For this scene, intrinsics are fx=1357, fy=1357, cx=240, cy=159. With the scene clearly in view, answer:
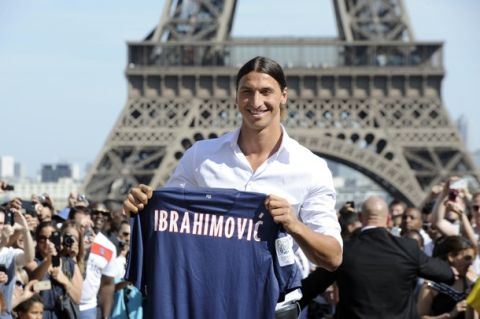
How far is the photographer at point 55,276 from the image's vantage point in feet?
33.4

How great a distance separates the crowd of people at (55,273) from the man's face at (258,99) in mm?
3970

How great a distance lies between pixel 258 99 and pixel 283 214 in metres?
0.51

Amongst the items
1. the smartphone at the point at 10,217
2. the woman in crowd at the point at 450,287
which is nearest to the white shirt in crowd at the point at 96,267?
the smartphone at the point at 10,217

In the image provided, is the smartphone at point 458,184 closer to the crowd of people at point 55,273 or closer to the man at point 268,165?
the crowd of people at point 55,273

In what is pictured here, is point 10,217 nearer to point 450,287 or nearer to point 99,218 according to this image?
point 450,287

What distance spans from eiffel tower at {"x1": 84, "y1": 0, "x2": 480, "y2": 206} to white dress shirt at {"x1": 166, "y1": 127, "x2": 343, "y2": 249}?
126ft

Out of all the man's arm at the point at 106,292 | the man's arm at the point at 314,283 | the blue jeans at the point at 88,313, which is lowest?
the blue jeans at the point at 88,313

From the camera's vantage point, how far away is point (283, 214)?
16.7 feet

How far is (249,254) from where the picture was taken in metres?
5.33

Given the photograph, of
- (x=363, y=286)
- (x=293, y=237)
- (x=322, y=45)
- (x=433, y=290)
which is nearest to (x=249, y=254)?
(x=293, y=237)

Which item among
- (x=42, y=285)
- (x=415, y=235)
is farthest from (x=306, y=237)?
(x=415, y=235)

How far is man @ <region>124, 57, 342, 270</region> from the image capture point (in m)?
5.27

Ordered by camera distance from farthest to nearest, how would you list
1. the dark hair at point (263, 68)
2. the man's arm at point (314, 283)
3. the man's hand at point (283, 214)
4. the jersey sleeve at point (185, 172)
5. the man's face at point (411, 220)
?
the man's face at point (411, 220), the man's arm at point (314, 283), the jersey sleeve at point (185, 172), the dark hair at point (263, 68), the man's hand at point (283, 214)

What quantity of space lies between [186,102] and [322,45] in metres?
5.49
